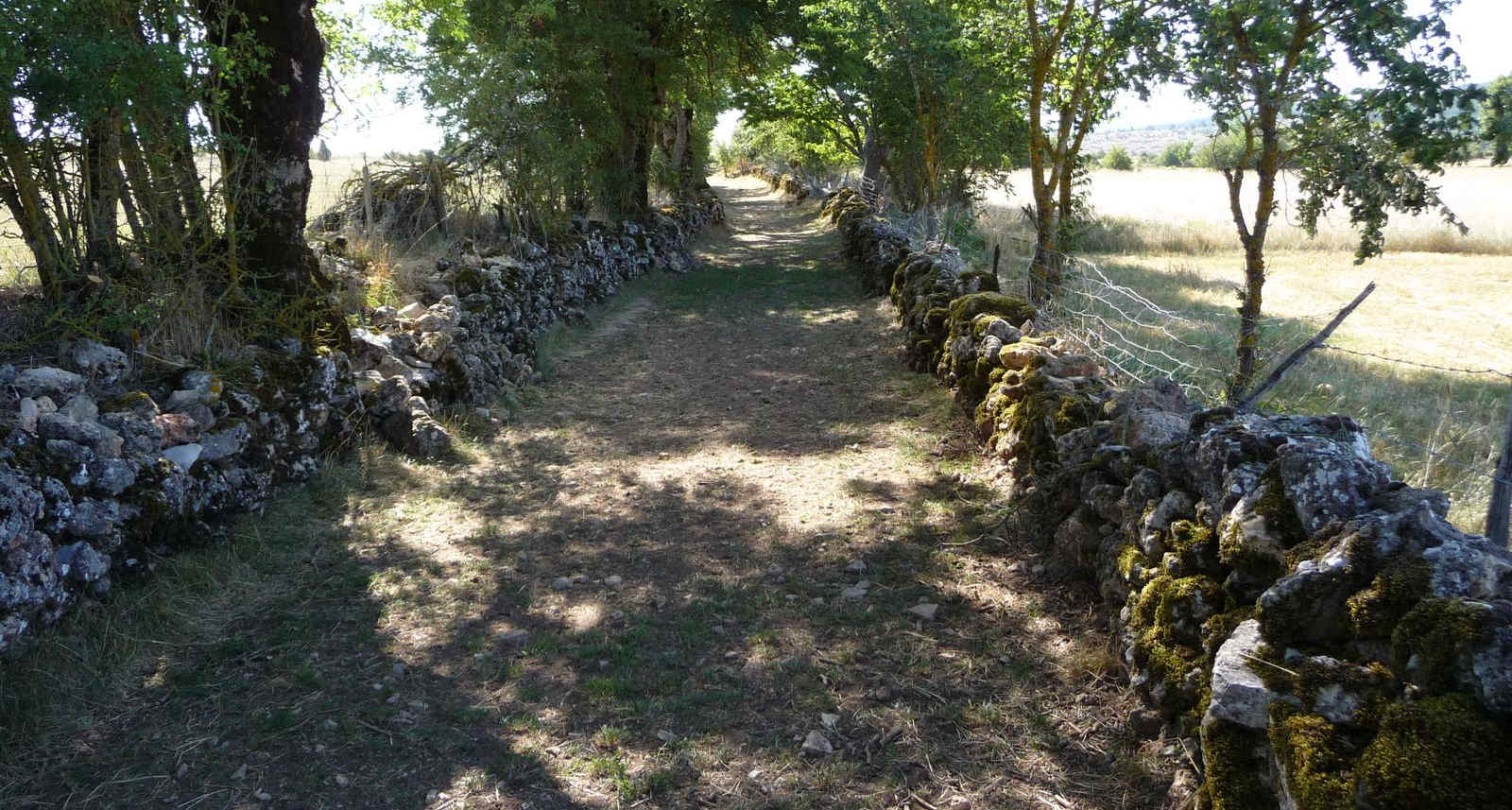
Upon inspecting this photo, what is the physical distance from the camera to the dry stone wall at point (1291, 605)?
225cm

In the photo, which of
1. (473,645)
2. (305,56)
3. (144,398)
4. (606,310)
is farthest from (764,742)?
(606,310)

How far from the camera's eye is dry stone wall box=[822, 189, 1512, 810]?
7.39 ft

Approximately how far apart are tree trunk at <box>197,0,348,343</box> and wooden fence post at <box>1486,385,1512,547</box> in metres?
7.06

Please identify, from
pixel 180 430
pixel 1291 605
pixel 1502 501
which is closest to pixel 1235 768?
pixel 1291 605

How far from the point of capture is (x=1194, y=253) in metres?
22.6

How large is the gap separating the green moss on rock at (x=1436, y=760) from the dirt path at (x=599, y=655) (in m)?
1.12

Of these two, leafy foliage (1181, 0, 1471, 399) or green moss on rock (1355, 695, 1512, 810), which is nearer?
green moss on rock (1355, 695, 1512, 810)

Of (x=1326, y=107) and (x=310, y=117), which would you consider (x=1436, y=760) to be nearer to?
(x=1326, y=107)

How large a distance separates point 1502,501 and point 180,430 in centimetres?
633

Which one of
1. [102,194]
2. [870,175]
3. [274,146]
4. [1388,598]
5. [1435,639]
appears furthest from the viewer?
[870,175]

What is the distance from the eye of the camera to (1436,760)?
217 cm

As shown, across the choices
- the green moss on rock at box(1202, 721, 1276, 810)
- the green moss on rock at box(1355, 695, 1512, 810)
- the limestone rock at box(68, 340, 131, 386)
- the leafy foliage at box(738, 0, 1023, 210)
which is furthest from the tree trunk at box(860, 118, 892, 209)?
the green moss on rock at box(1355, 695, 1512, 810)

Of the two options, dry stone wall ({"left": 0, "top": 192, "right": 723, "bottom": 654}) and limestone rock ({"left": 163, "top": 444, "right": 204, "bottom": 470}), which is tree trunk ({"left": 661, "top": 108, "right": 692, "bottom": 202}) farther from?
limestone rock ({"left": 163, "top": 444, "right": 204, "bottom": 470})

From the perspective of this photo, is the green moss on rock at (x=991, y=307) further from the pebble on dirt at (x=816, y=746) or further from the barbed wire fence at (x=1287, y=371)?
the pebble on dirt at (x=816, y=746)
